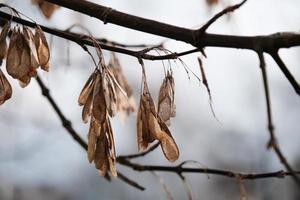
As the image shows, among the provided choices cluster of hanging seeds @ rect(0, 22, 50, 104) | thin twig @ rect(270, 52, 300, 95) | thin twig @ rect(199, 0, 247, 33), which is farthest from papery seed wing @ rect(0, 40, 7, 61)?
thin twig @ rect(270, 52, 300, 95)

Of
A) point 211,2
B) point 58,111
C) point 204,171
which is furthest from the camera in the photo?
point 58,111

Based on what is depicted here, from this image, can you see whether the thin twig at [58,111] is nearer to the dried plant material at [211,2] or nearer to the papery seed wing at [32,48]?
the dried plant material at [211,2]

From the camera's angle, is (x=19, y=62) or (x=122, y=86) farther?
(x=122, y=86)

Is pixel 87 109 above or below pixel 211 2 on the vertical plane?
below

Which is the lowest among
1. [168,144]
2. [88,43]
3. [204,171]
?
[204,171]

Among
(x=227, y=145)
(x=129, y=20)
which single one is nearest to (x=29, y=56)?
(x=129, y=20)

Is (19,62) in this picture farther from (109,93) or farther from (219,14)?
(219,14)

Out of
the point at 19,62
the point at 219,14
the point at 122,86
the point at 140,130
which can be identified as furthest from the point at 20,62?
the point at 122,86
